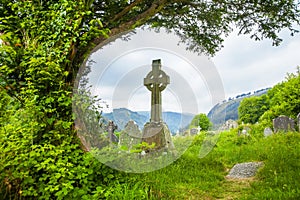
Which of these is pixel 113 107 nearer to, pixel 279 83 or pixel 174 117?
pixel 174 117

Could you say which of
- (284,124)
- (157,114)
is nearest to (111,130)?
(157,114)

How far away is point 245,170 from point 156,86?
273cm

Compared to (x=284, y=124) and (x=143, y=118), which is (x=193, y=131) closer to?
(x=143, y=118)

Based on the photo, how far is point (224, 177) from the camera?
562 centimetres

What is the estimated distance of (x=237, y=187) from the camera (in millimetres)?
4867

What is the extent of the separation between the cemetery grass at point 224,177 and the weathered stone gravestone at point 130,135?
0.95 metres

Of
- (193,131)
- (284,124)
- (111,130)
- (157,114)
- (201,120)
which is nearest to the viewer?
(111,130)

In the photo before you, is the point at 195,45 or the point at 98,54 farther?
the point at 195,45

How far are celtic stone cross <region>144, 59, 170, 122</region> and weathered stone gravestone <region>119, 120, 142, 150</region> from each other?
52cm

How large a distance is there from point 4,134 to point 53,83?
84cm

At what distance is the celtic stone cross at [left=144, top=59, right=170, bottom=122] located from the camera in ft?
22.6

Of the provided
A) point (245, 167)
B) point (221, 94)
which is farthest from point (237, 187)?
point (221, 94)

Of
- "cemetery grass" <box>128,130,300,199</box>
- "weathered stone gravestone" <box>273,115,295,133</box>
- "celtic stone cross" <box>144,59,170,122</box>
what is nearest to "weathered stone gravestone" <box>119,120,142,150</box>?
"celtic stone cross" <box>144,59,170,122</box>

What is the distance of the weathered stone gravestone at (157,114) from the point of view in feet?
22.1
